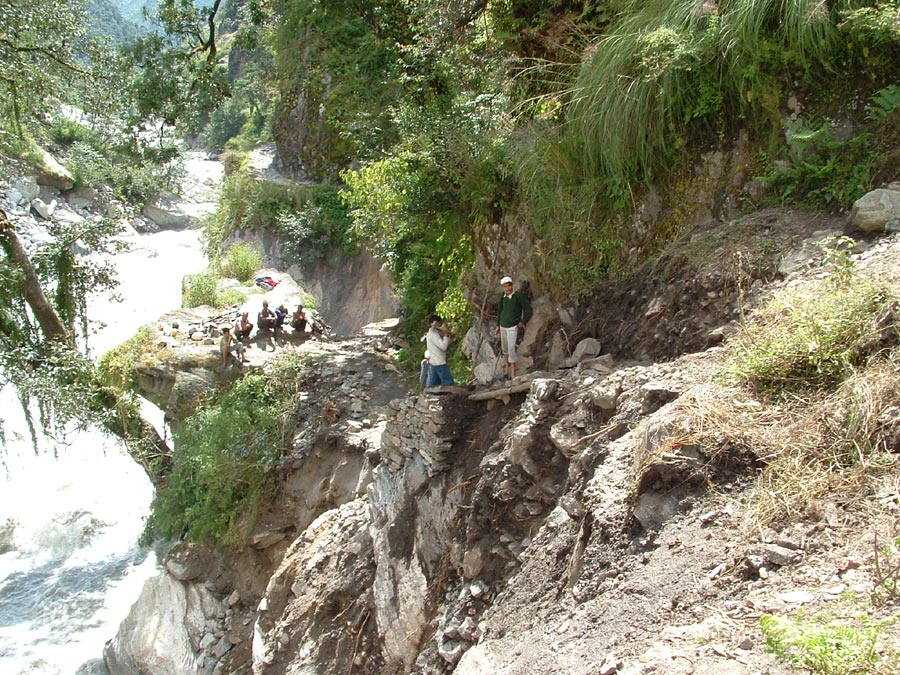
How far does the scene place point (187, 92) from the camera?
13.5m

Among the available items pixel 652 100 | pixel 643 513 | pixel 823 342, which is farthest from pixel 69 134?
pixel 823 342

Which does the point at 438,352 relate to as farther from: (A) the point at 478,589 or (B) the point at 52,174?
(B) the point at 52,174

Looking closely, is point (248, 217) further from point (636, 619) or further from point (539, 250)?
point (636, 619)

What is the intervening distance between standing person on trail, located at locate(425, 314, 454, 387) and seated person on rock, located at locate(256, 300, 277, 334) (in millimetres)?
6716

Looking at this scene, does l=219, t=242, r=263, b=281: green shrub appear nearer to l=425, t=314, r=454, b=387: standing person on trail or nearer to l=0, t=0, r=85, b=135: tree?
l=0, t=0, r=85, b=135: tree

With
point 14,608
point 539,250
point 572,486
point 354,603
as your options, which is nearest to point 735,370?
point 572,486

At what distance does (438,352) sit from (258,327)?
713cm

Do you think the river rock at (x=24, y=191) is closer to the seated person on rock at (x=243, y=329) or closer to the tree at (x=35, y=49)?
the tree at (x=35, y=49)

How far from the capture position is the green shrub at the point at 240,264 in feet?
60.9

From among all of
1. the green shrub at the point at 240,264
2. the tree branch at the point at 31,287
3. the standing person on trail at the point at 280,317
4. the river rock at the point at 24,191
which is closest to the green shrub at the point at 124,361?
the tree branch at the point at 31,287

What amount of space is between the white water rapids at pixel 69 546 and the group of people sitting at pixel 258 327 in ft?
10.3

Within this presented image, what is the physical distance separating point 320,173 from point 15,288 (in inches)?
423

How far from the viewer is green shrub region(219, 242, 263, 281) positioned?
1856 centimetres

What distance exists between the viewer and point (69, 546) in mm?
15219
